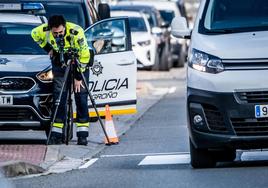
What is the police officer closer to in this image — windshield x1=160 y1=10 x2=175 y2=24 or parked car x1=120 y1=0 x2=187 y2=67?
parked car x1=120 y1=0 x2=187 y2=67

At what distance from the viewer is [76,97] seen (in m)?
16.2

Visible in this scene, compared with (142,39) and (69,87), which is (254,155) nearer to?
(69,87)

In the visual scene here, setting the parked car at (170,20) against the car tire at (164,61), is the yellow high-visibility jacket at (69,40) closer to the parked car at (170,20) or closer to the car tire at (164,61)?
the car tire at (164,61)

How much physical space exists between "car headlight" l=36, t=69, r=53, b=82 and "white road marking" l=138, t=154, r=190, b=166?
227 centimetres

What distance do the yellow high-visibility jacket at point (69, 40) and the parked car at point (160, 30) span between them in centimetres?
1820

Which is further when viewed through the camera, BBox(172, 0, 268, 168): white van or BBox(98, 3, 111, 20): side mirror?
BBox(98, 3, 111, 20): side mirror

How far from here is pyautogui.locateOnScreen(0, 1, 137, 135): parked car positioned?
16.1m

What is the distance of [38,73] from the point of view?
16109 millimetres

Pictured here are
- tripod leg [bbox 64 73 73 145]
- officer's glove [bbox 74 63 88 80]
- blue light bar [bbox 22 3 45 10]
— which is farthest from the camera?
blue light bar [bbox 22 3 45 10]

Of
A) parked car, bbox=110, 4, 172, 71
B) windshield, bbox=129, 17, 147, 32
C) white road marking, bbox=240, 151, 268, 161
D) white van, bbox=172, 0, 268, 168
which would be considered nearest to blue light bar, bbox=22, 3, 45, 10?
A: white road marking, bbox=240, 151, 268, 161

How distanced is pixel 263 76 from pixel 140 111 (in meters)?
10.4

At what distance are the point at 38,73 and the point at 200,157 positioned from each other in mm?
3741

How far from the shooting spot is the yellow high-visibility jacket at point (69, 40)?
15914mm

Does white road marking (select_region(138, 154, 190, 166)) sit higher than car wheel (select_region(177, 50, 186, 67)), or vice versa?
white road marking (select_region(138, 154, 190, 166))
